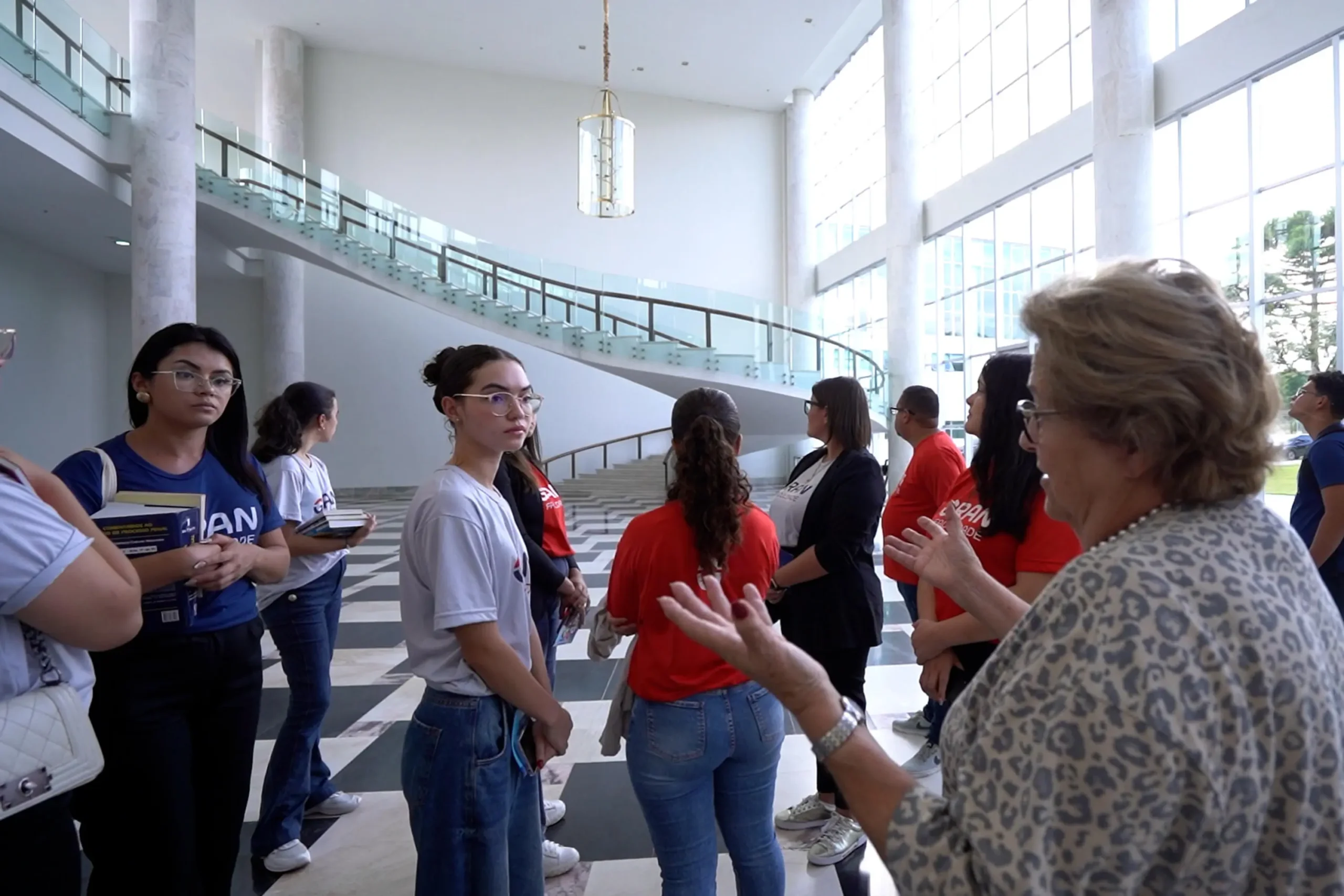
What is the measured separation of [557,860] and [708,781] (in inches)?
42.8

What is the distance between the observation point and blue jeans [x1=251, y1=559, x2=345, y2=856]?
8.71 ft

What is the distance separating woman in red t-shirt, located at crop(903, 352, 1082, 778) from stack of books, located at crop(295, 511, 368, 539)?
1.72m

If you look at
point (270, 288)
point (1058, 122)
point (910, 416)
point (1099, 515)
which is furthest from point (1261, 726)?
point (270, 288)

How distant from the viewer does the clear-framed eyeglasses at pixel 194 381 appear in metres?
1.97

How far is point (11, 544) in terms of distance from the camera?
3.93 feet

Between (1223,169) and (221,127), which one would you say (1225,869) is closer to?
(1223,169)

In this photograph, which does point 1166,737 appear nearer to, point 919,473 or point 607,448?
point 919,473

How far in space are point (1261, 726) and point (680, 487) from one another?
1.26 meters

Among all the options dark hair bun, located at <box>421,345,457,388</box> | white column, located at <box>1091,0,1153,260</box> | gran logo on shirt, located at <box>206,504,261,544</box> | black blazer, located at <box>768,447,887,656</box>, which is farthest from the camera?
white column, located at <box>1091,0,1153,260</box>

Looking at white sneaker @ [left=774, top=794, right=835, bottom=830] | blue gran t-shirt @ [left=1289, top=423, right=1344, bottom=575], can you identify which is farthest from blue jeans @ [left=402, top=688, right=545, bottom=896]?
blue gran t-shirt @ [left=1289, top=423, right=1344, bottom=575]

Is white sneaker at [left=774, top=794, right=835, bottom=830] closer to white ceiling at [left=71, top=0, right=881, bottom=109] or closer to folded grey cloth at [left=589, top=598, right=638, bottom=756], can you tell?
folded grey cloth at [left=589, top=598, right=638, bottom=756]

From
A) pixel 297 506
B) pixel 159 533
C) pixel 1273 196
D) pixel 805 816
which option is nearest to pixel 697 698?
pixel 159 533

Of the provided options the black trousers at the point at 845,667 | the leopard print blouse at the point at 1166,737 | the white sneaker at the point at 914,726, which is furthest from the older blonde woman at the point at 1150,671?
the white sneaker at the point at 914,726

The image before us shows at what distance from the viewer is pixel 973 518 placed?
219 centimetres
